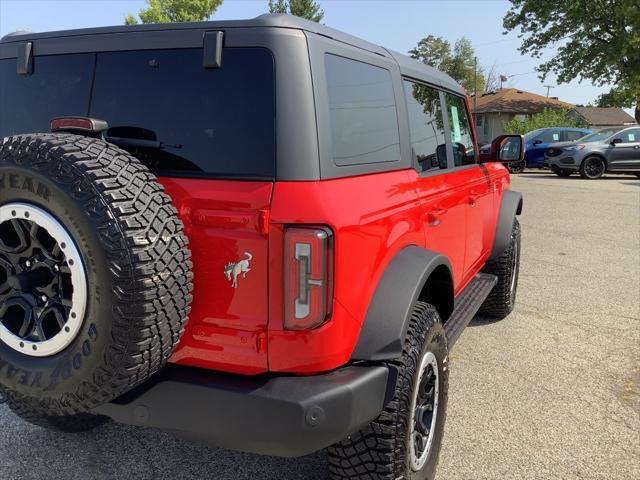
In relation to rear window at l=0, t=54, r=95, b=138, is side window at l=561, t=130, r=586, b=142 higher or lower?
higher

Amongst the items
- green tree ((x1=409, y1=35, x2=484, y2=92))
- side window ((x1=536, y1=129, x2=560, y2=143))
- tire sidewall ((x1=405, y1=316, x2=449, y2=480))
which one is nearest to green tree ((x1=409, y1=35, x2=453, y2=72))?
green tree ((x1=409, y1=35, x2=484, y2=92))

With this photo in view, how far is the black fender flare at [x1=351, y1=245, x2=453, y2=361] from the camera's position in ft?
6.61

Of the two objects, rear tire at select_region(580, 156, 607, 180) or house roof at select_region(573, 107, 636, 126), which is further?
house roof at select_region(573, 107, 636, 126)

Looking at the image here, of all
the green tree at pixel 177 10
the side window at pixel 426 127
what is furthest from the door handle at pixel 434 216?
the green tree at pixel 177 10

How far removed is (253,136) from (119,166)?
17.9 inches

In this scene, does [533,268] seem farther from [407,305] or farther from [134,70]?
[134,70]

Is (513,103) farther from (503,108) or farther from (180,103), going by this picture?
(180,103)

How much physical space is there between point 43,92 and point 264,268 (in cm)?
130

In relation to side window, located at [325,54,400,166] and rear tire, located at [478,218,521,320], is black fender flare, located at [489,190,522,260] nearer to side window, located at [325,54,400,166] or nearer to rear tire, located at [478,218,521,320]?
rear tire, located at [478,218,521,320]

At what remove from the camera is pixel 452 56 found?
86062 millimetres

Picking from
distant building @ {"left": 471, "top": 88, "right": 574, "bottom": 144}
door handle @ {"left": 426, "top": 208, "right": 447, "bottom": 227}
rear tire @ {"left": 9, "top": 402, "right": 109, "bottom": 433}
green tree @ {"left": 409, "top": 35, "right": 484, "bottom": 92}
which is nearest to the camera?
door handle @ {"left": 426, "top": 208, "right": 447, "bottom": 227}

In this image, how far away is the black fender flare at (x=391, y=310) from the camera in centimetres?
201

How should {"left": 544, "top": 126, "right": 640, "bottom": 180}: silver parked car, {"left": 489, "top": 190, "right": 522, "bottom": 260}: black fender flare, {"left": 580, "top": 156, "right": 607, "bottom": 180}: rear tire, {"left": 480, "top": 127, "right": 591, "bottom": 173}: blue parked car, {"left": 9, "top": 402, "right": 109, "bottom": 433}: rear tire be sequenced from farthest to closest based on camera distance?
{"left": 480, "top": 127, "right": 591, "bottom": 173}: blue parked car, {"left": 580, "top": 156, "right": 607, "bottom": 180}: rear tire, {"left": 544, "top": 126, "right": 640, "bottom": 180}: silver parked car, {"left": 489, "top": 190, "right": 522, "bottom": 260}: black fender flare, {"left": 9, "top": 402, "right": 109, "bottom": 433}: rear tire

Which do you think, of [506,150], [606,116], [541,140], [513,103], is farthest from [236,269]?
[606,116]
